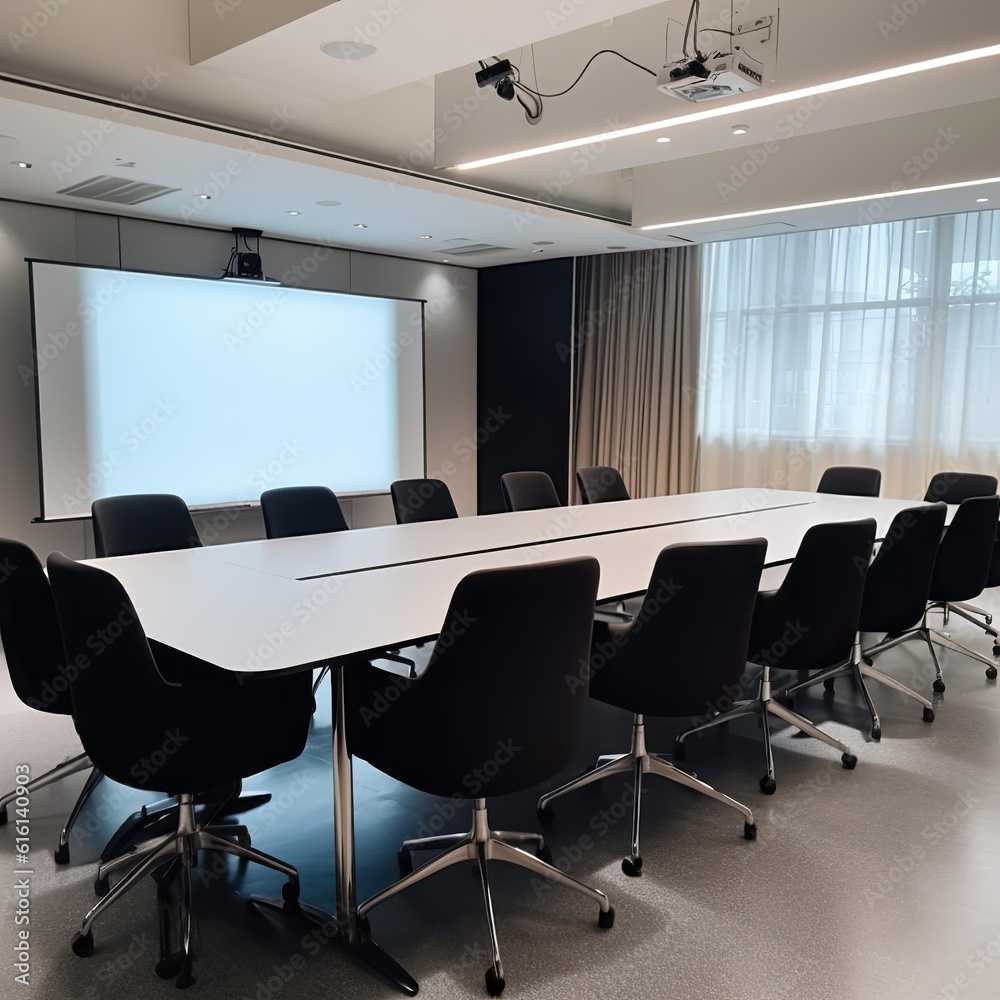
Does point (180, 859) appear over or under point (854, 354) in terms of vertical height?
under

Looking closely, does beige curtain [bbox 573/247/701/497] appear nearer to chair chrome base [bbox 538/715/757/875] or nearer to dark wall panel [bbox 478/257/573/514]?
dark wall panel [bbox 478/257/573/514]

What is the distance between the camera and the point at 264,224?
6594 millimetres

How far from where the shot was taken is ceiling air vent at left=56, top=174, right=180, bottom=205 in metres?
5.25

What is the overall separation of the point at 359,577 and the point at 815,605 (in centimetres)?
164

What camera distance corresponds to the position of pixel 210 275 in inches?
264

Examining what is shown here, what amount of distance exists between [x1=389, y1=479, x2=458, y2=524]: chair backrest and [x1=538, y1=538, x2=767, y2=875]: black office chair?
2.21 m

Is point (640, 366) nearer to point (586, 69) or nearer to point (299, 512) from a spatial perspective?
point (586, 69)

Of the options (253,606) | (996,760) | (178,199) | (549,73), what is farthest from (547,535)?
(178,199)

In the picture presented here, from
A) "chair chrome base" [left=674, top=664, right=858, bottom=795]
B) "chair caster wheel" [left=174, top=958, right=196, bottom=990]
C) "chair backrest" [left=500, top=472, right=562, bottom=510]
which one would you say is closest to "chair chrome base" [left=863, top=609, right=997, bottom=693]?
"chair chrome base" [left=674, top=664, right=858, bottom=795]

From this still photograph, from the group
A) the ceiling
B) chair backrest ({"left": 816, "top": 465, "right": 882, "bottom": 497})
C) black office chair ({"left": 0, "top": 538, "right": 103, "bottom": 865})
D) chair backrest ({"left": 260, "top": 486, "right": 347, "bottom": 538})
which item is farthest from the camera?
chair backrest ({"left": 816, "top": 465, "right": 882, "bottom": 497})

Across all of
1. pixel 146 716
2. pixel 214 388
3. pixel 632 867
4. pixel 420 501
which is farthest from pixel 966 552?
pixel 214 388

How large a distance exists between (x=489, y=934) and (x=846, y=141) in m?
5.31

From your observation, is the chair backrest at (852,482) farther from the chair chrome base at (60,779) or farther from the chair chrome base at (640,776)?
the chair chrome base at (60,779)

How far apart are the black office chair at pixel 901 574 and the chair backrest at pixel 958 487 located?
2099 mm
